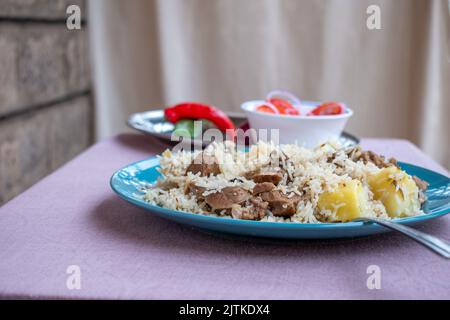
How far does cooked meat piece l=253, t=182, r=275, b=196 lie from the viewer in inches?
32.9

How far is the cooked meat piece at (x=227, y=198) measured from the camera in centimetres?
82

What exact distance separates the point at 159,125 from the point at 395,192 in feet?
3.39

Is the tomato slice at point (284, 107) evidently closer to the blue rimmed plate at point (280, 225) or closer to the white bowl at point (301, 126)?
the white bowl at point (301, 126)

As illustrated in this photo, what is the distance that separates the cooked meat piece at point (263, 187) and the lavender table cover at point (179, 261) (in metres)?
0.07

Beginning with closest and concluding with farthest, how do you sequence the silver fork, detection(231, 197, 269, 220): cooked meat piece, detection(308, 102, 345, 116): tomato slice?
the silver fork
detection(231, 197, 269, 220): cooked meat piece
detection(308, 102, 345, 116): tomato slice

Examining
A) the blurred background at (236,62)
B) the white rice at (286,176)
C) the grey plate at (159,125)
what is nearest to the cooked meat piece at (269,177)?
the white rice at (286,176)

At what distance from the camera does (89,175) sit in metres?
1.27

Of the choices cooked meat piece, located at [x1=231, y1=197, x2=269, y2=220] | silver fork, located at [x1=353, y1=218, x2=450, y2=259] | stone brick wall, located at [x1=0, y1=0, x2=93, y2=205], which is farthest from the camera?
stone brick wall, located at [x1=0, y1=0, x2=93, y2=205]

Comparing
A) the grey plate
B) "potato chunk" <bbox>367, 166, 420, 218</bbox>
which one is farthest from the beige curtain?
"potato chunk" <bbox>367, 166, 420, 218</bbox>

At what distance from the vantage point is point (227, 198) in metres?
0.82

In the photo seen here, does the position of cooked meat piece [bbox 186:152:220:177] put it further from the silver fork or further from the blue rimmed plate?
the silver fork

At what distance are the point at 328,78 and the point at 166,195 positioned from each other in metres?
2.13

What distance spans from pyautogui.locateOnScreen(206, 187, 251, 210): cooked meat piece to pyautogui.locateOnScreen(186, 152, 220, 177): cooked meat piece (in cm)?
12

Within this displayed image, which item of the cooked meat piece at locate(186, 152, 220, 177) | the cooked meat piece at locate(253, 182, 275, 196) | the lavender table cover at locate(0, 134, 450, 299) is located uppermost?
the cooked meat piece at locate(186, 152, 220, 177)
